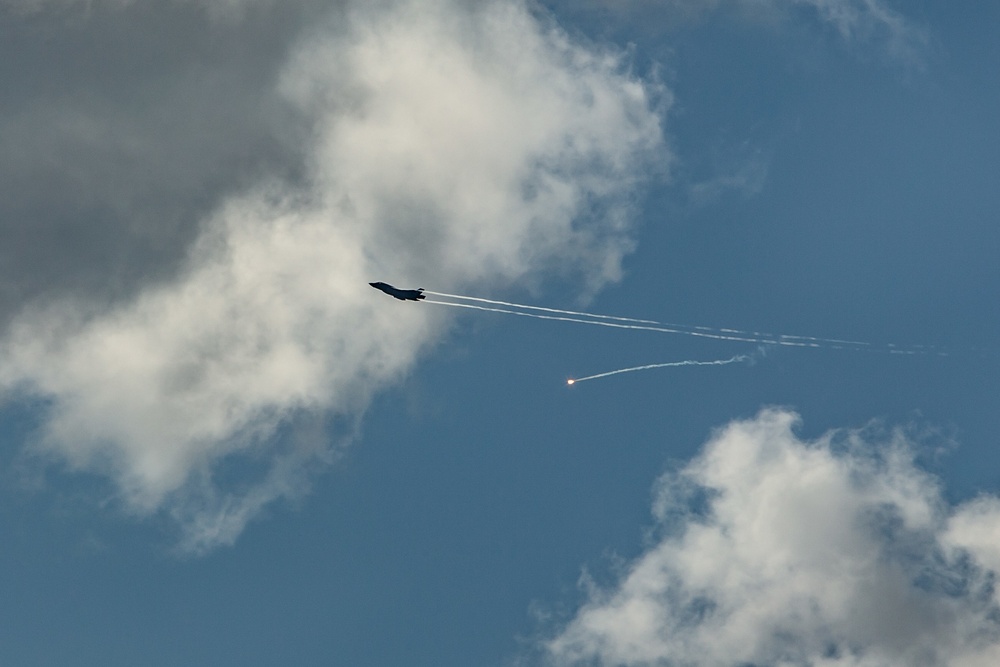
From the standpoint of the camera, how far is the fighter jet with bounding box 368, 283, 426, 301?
493 ft

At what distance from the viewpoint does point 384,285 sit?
153000 mm

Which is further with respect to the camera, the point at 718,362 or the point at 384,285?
the point at 718,362

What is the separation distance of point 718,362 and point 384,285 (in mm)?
73345

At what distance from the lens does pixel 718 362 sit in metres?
167

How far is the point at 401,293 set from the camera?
152m

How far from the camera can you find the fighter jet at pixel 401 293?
15038cm

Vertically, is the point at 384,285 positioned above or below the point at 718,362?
below
